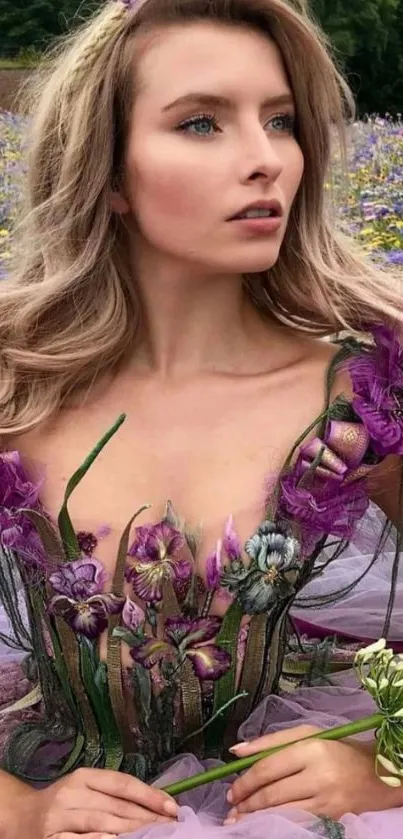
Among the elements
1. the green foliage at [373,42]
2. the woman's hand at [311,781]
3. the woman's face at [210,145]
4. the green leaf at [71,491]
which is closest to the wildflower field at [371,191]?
the woman's face at [210,145]

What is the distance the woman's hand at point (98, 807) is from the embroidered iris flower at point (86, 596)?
197 mm

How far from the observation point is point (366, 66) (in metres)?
20.3

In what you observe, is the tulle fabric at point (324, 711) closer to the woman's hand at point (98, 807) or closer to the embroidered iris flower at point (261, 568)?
the woman's hand at point (98, 807)

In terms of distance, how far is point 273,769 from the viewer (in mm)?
1312

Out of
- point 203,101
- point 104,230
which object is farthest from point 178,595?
point 203,101

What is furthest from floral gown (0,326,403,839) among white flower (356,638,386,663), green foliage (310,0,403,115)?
green foliage (310,0,403,115)

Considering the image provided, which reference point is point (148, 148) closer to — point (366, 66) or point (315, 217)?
point (315, 217)

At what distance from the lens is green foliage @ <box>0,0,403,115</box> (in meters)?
18.9

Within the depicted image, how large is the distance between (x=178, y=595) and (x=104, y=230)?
53 centimetres

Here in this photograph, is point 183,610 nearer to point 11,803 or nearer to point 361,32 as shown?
point 11,803

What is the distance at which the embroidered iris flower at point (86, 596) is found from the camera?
147 centimetres

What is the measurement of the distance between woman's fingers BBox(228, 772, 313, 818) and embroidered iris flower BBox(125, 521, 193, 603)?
29 cm

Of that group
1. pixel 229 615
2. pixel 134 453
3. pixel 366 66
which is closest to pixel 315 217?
pixel 134 453

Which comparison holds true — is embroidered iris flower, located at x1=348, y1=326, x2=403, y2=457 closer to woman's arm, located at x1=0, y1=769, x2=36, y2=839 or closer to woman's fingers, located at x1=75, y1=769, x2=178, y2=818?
woman's fingers, located at x1=75, y1=769, x2=178, y2=818
